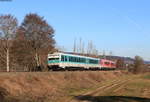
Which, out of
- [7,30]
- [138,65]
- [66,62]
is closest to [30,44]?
[7,30]

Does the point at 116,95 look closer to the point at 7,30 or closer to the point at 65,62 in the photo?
the point at 65,62

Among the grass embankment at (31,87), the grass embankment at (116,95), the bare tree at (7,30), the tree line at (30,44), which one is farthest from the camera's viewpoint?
the tree line at (30,44)

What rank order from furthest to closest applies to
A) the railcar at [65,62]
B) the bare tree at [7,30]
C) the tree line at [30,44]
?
the tree line at [30,44] < the bare tree at [7,30] < the railcar at [65,62]

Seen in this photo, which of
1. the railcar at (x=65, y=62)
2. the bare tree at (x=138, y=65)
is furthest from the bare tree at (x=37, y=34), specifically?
the bare tree at (x=138, y=65)

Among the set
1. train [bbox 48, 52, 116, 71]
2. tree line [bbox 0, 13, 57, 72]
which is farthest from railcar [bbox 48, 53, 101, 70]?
tree line [bbox 0, 13, 57, 72]

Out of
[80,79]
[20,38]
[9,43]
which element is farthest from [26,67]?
[80,79]

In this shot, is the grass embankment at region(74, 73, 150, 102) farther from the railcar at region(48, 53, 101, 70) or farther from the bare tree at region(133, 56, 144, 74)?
the bare tree at region(133, 56, 144, 74)

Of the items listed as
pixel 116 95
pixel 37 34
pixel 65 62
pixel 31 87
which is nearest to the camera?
pixel 31 87

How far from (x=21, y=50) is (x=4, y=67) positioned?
5249 mm

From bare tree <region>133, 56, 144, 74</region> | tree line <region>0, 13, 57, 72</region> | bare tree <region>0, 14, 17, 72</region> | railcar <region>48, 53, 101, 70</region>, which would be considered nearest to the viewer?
railcar <region>48, 53, 101, 70</region>

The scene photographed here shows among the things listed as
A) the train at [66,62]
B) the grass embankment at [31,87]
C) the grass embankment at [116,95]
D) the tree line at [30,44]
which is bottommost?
the grass embankment at [116,95]

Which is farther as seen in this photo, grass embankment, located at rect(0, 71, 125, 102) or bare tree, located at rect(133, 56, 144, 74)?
bare tree, located at rect(133, 56, 144, 74)

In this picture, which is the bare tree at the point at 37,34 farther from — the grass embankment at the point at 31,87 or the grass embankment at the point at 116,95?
the grass embankment at the point at 116,95

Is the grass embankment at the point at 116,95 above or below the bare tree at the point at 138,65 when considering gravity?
below
